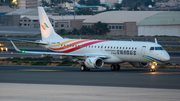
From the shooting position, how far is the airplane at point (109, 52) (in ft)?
115

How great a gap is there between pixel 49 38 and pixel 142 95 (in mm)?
26606

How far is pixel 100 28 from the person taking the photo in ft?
411

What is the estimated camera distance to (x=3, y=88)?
22.9m

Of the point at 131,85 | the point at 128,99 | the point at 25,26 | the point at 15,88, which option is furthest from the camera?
the point at 25,26

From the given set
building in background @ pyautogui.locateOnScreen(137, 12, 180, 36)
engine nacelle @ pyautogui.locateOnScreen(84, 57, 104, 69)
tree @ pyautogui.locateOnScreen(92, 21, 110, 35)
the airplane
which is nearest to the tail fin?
the airplane

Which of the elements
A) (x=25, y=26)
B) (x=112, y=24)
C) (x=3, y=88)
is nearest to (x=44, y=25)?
(x=3, y=88)

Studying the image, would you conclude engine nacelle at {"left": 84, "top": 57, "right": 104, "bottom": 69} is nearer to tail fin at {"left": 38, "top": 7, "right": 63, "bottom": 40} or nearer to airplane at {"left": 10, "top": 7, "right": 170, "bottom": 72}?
airplane at {"left": 10, "top": 7, "right": 170, "bottom": 72}

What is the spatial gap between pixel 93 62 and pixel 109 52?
2585 mm

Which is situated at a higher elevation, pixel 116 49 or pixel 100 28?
pixel 116 49

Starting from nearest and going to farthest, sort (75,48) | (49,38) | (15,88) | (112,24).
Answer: (15,88), (75,48), (49,38), (112,24)

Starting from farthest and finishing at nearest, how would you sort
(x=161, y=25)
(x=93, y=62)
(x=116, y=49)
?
(x=161, y=25) → (x=116, y=49) → (x=93, y=62)

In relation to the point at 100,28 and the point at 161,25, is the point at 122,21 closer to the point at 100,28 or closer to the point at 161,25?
the point at 100,28

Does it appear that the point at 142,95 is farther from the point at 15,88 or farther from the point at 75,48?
the point at 75,48

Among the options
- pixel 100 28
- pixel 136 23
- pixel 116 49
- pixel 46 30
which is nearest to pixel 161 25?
pixel 136 23
